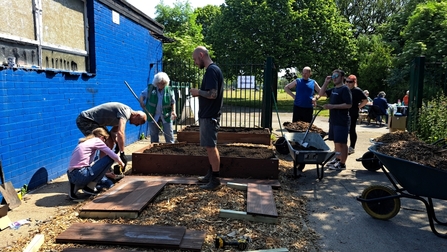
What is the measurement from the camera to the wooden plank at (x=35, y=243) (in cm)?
310

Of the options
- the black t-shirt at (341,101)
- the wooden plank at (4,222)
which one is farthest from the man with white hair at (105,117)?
the black t-shirt at (341,101)

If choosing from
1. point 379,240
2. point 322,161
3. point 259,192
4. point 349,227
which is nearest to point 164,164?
point 259,192

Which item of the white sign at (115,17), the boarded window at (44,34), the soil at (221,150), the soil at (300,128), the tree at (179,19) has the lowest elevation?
the soil at (221,150)

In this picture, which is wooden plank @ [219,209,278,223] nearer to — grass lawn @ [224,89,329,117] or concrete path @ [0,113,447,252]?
concrete path @ [0,113,447,252]

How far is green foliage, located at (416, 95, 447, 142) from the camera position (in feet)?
23.2

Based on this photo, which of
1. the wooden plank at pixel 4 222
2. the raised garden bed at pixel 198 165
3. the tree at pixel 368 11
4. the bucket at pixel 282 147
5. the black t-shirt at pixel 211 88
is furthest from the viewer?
the tree at pixel 368 11

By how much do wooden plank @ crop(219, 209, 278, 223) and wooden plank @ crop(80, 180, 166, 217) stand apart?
1000 millimetres

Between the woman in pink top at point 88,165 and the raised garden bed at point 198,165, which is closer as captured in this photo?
the woman in pink top at point 88,165

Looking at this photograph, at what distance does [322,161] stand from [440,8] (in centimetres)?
1740

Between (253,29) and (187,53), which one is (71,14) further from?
(253,29)

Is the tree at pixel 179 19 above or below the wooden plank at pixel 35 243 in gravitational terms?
above

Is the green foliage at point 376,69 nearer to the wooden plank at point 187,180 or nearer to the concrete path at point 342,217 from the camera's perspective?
the concrete path at point 342,217

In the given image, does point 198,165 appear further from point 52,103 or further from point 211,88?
point 52,103

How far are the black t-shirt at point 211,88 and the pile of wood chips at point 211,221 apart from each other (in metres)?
1.14
